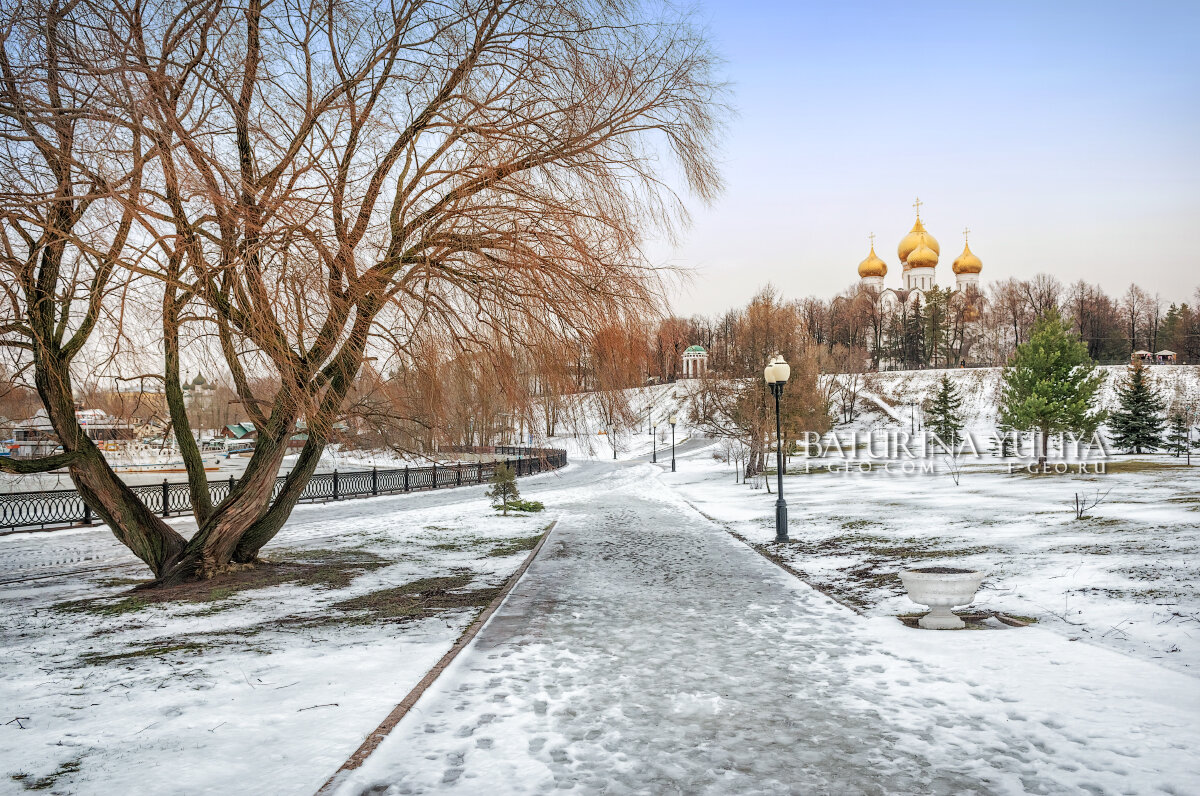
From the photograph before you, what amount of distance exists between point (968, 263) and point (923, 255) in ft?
24.7

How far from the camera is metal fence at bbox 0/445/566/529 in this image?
58.1ft

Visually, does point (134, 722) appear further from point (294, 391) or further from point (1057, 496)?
point (1057, 496)

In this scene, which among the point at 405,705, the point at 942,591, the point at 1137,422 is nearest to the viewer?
the point at 405,705

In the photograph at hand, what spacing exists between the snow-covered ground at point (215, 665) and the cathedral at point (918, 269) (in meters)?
97.3

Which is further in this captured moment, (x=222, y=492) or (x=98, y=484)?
(x=222, y=492)

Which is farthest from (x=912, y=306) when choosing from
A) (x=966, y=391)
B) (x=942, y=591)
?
(x=942, y=591)

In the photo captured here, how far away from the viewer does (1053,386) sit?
112ft

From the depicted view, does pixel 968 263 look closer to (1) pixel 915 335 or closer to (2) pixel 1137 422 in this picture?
(1) pixel 915 335

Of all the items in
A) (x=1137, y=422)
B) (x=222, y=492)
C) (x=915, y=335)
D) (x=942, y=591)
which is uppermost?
(x=915, y=335)

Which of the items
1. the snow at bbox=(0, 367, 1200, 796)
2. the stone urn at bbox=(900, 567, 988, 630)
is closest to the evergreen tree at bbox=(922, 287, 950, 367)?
the snow at bbox=(0, 367, 1200, 796)

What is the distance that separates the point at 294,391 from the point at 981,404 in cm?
7860

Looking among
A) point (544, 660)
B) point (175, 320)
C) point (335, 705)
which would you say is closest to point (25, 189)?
point (175, 320)

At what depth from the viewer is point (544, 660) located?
6.61 metres

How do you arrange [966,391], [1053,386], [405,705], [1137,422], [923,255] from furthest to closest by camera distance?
1. [923,255]
2. [966,391]
3. [1137,422]
4. [1053,386]
5. [405,705]
